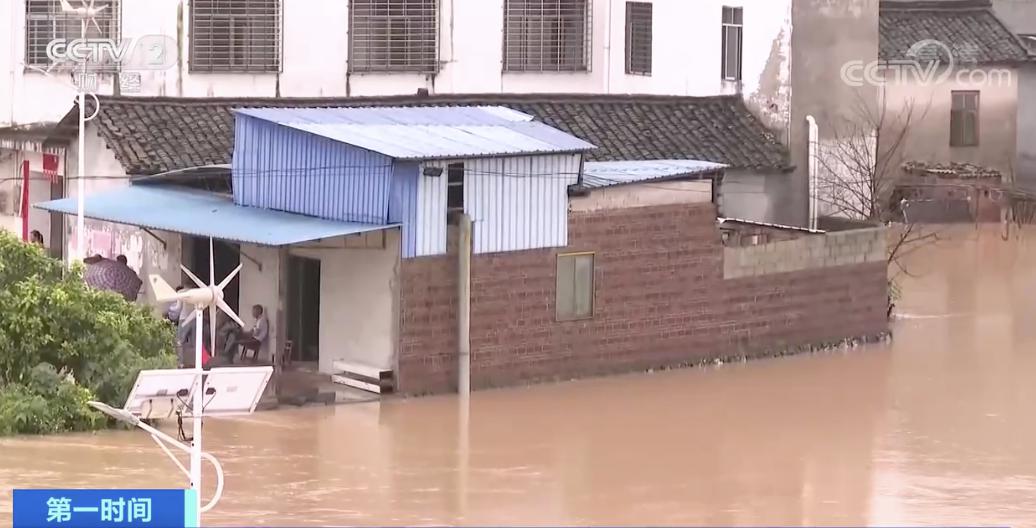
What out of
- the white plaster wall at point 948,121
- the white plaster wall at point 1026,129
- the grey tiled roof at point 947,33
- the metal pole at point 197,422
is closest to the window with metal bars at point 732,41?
the grey tiled roof at point 947,33

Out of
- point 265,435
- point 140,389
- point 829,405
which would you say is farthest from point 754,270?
point 140,389

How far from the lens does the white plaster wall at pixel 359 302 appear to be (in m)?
22.3

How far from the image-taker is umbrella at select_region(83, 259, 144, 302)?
24453mm

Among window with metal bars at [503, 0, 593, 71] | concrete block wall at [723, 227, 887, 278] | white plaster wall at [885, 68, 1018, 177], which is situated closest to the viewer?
concrete block wall at [723, 227, 887, 278]

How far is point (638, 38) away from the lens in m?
30.7

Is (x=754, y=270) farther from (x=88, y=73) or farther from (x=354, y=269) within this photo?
(x=88, y=73)

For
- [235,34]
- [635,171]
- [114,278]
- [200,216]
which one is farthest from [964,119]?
[200,216]

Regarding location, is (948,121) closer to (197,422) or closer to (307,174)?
(307,174)

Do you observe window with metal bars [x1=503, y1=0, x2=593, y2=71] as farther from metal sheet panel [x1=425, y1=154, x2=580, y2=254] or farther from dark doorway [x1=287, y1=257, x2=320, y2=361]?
dark doorway [x1=287, y1=257, x2=320, y2=361]

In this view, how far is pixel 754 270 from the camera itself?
25641mm

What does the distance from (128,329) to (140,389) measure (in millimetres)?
6549

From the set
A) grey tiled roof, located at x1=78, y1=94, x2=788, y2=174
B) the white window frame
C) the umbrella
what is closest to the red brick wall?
grey tiled roof, located at x1=78, y1=94, x2=788, y2=174

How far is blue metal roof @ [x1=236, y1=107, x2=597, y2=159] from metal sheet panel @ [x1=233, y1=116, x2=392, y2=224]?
0.15 m

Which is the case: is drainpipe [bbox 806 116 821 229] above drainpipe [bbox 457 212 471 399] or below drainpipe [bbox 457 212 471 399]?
above
